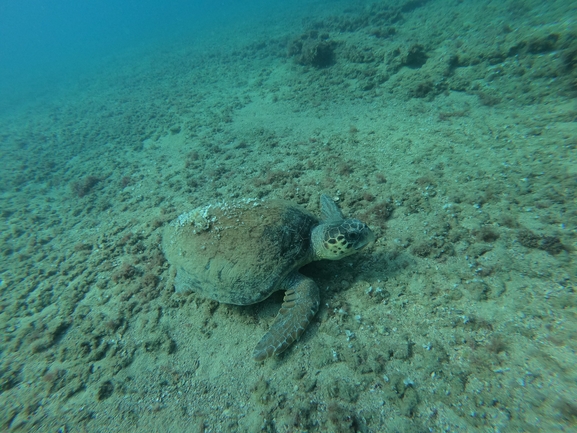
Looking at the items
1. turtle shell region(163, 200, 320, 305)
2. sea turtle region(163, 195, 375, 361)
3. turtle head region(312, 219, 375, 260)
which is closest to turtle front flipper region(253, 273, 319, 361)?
sea turtle region(163, 195, 375, 361)

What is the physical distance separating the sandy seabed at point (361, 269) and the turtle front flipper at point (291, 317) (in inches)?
8.6

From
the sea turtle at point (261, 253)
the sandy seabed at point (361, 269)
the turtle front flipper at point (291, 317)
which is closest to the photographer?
the sandy seabed at point (361, 269)

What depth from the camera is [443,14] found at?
38.2 feet

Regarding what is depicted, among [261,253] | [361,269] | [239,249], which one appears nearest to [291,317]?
[261,253]

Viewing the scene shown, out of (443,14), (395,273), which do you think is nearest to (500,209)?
(395,273)

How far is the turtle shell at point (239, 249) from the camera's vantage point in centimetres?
320

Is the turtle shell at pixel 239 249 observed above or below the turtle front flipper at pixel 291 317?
above

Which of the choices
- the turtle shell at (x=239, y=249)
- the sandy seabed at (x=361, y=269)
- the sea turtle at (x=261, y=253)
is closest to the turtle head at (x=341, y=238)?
the sea turtle at (x=261, y=253)

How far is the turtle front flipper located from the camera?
113 inches

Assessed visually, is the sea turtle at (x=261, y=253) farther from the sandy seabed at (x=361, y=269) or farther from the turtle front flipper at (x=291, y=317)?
the sandy seabed at (x=361, y=269)

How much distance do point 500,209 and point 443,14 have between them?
12.9 metres

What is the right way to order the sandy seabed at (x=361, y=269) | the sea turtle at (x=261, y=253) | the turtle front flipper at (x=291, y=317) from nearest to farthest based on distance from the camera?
1. the sandy seabed at (x=361, y=269)
2. the turtle front flipper at (x=291, y=317)
3. the sea turtle at (x=261, y=253)

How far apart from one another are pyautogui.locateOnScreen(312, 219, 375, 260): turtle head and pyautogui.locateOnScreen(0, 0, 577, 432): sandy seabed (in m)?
0.45

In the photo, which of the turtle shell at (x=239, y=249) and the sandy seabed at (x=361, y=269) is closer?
the sandy seabed at (x=361, y=269)
